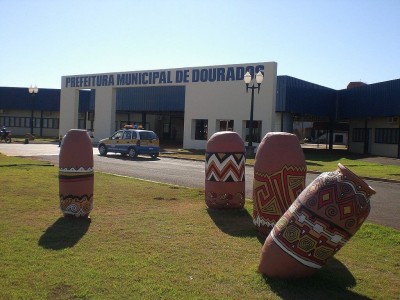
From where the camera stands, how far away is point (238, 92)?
3100 centimetres

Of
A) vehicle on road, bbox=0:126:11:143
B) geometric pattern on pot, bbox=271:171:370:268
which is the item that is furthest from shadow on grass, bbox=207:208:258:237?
vehicle on road, bbox=0:126:11:143

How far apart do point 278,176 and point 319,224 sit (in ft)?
7.00

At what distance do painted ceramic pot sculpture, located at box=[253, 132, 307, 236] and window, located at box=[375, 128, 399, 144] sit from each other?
26624 millimetres

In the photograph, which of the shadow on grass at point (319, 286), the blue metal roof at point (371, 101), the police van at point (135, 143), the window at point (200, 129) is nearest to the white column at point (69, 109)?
the window at point (200, 129)

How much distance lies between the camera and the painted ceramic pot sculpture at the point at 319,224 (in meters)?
4.68

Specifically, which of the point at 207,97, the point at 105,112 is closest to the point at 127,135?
the point at 207,97

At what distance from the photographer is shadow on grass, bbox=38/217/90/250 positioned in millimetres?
6262

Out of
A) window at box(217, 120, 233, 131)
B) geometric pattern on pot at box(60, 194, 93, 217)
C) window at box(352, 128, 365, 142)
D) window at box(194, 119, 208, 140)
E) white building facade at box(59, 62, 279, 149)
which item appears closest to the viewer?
geometric pattern on pot at box(60, 194, 93, 217)

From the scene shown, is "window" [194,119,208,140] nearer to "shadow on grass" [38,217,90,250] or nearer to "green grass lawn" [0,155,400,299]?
"green grass lawn" [0,155,400,299]

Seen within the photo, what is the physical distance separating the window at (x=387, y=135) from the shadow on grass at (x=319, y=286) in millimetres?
28100

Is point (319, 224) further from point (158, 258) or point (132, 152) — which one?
point (132, 152)

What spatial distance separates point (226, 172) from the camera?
895cm

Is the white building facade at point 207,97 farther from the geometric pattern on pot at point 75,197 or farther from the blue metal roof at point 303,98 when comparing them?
the geometric pattern on pot at point 75,197

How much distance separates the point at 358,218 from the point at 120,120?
48.6 m
